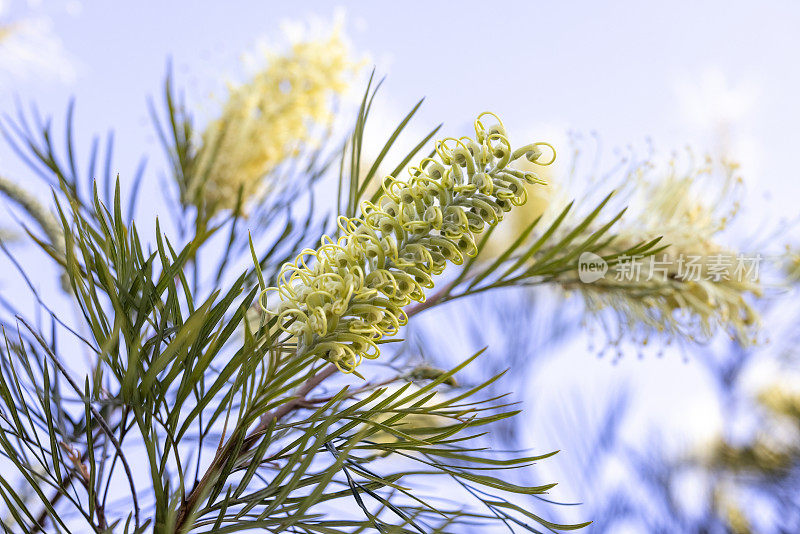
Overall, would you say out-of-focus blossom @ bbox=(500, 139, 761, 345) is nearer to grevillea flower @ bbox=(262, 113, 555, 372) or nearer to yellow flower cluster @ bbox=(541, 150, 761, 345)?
yellow flower cluster @ bbox=(541, 150, 761, 345)

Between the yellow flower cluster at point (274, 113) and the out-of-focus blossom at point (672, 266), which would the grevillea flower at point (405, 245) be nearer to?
the out-of-focus blossom at point (672, 266)

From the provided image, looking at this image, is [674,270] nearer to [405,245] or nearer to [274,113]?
[405,245]

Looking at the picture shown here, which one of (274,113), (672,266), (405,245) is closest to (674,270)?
(672,266)

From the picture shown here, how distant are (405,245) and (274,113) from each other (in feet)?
2.12

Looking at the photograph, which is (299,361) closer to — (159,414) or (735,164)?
(159,414)

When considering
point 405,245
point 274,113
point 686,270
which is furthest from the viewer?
point 274,113

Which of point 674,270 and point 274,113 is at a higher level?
point 274,113

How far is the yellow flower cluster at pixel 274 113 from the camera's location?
2.50 feet

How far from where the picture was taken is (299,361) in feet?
0.73

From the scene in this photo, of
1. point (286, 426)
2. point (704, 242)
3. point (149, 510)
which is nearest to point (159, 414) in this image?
point (286, 426)

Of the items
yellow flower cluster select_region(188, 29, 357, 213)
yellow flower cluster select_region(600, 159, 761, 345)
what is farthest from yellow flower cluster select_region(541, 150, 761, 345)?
yellow flower cluster select_region(188, 29, 357, 213)

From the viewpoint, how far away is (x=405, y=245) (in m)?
0.23

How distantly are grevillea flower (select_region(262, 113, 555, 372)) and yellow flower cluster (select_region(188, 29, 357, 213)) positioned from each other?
496mm

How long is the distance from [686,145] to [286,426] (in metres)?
0.44
